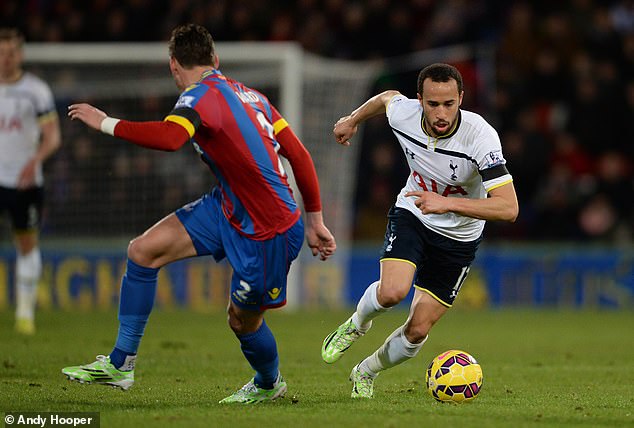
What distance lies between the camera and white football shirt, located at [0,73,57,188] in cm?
1136

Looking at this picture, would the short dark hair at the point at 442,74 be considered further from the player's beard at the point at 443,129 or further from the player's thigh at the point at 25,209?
the player's thigh at the point at 25,209

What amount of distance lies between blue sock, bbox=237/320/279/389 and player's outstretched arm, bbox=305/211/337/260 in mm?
565

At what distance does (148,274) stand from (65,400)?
875 mm

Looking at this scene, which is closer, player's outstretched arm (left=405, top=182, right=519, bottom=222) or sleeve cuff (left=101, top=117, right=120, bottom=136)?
sleeve cuff (left=101, top=117, right=120, bottom=136)

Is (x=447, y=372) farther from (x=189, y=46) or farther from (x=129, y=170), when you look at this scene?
(x=129, y=170)

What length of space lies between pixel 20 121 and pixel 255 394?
19.4ft

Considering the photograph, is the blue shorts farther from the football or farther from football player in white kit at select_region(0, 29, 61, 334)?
football player in white kit at select_region(0, 29, 61, 334)

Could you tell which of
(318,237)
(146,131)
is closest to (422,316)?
(318,237)

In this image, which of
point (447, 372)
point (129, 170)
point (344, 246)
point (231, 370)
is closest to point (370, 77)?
point (344, 246)

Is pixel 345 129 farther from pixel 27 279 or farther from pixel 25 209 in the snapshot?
pixel 27 279

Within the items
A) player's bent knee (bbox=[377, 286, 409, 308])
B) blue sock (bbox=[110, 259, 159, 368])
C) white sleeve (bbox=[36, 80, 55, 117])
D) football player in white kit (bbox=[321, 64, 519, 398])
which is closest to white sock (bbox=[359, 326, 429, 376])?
football player in white kit (bbox=[321, 64, 519, 398])

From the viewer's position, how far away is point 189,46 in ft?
20.8

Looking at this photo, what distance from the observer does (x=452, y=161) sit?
275 inches

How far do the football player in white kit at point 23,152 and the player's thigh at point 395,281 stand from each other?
5203 millimetres
